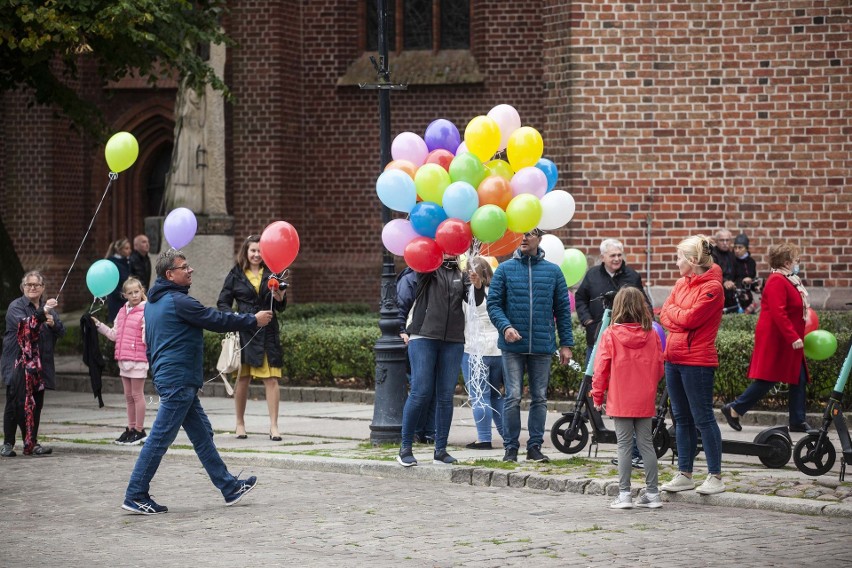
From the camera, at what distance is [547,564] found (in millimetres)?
7438

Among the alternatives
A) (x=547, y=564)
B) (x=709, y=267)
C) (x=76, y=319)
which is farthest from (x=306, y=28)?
(x=547, y=564)

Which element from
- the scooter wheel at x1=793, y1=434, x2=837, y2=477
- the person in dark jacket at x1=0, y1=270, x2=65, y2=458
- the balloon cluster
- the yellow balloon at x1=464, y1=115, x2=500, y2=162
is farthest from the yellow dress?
the scooter wheel at x1=793, y1=434, x2=837, y2=477

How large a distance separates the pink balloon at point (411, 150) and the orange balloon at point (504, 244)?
3.12 feet

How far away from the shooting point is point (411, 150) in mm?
11422

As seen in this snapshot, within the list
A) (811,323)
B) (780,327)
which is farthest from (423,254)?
(811,323)

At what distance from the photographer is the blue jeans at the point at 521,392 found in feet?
35.7

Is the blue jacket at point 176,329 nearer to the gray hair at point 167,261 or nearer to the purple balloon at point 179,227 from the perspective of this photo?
the gray hair at point 167,261

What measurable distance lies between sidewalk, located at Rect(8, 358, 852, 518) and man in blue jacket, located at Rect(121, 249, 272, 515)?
1.74m

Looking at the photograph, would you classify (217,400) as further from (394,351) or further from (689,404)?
(689,404)

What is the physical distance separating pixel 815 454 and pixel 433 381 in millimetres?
2959

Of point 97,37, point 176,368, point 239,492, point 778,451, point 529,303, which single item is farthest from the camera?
point 97,37

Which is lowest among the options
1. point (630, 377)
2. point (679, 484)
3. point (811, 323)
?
point (679, 484)

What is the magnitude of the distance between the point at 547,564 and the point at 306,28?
18.8m

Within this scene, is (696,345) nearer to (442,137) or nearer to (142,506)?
(442,137)
